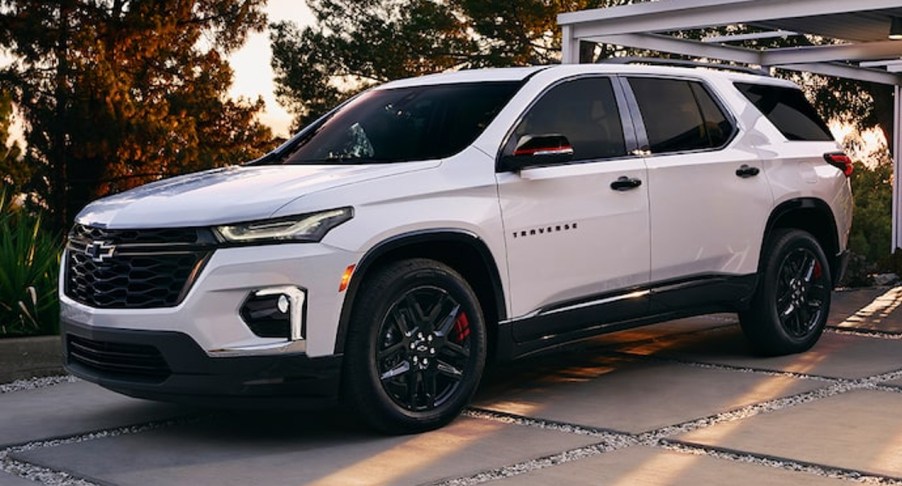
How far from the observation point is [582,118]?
7781mm

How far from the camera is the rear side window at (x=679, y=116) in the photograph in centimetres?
816

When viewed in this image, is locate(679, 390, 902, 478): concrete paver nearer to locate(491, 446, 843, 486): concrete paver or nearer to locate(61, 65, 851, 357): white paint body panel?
locate(491, 446, 843, 486): concrete paver

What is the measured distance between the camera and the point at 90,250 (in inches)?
265

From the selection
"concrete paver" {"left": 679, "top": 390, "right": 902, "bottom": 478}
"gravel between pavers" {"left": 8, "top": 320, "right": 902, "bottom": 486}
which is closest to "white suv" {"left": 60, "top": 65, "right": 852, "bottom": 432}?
"gravel between pavers" {"left": 8, "top": 320, "right": 902, "bottom": 486}

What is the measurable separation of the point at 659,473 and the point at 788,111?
407 cm

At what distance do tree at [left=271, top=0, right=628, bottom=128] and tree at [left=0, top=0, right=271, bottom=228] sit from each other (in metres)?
1.71

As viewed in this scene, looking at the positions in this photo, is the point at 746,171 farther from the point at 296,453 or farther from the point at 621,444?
the point at 296,453

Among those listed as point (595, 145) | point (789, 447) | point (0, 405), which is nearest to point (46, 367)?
point (0, 405)

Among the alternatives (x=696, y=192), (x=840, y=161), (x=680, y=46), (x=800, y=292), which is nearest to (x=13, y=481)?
(x=696, y=192)

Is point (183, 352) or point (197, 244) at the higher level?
point (197, 244)

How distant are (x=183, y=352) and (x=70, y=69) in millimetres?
28159

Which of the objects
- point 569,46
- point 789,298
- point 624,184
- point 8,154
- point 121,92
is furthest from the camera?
point 121,92

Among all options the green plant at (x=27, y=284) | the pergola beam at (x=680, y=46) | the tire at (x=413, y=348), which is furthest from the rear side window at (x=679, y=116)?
the pergola beam at (x=680, y=46)

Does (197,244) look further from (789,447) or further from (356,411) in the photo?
(789,447)
